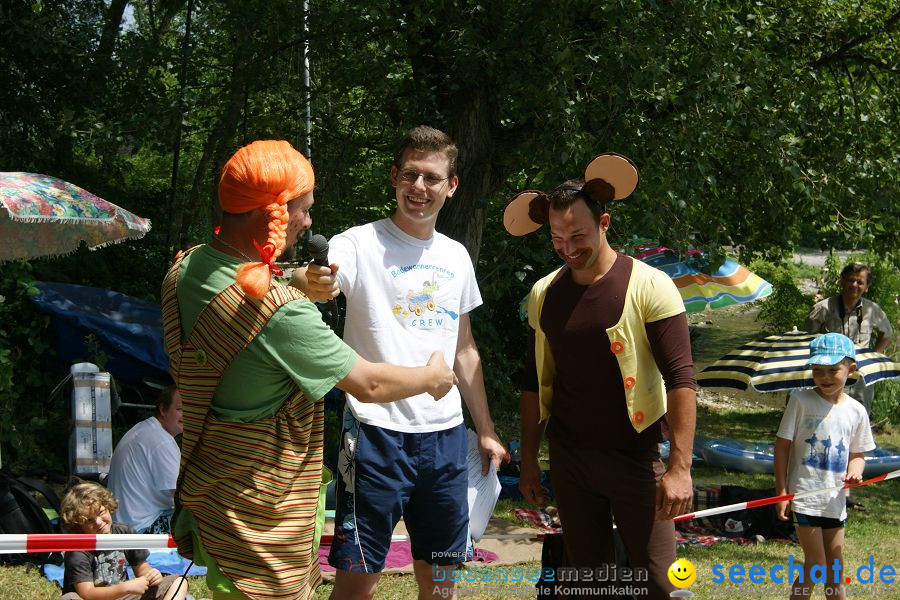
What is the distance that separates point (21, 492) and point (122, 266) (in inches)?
222

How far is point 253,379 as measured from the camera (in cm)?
240

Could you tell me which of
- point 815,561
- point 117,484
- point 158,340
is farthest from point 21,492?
point 815,561

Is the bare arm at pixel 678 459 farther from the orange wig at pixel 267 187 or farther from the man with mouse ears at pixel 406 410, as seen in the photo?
the orange wig at pixel 267 187

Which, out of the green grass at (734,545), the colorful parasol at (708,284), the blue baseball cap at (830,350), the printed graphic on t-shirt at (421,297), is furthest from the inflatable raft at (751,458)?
the printed graphic on t-shirt at (421,297)

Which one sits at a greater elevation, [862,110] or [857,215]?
[862,110]

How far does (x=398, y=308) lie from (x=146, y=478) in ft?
9.53

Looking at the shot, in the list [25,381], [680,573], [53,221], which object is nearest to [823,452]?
[680,573]

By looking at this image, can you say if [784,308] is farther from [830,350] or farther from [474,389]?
[474,389]

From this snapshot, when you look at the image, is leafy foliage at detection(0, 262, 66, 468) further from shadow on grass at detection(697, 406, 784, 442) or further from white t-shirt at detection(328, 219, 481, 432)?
shadow on grass at detection(697, 406, 784, 442)

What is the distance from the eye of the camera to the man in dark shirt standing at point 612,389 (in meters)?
3.30

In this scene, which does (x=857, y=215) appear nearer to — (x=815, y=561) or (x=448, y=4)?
(x=448, y=4)

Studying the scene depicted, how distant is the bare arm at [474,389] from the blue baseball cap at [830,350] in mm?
1843

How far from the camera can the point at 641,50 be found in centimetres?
670

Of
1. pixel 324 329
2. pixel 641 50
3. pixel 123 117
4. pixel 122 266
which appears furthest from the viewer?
pixel 122 266
